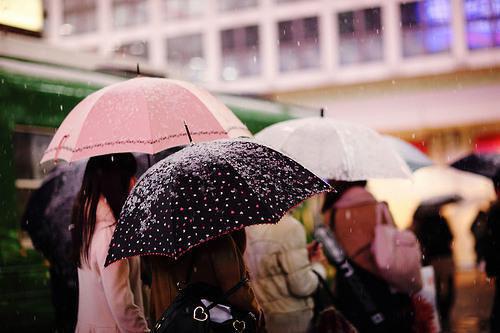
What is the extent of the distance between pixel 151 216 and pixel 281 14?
23853 millimetres

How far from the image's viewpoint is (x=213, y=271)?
332cm

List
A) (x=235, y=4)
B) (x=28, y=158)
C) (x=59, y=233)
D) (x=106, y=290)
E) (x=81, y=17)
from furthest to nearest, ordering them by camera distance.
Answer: (x=81, y=17), (x=235, y=4), (x=28, y=158), (x=59, y=233), (x=106, y=290)

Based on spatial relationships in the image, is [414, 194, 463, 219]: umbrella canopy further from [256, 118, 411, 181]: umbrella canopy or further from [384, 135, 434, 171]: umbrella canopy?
[256, 118, 411, 181]: umbrella canopy

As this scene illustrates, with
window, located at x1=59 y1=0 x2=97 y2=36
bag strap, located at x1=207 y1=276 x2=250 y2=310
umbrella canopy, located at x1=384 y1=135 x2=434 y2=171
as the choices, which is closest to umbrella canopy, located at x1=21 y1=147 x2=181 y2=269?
umbrella canopy, located at x1=384 y1=135 x2=434 y2=171

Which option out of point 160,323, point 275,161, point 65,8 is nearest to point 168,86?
point 275,161

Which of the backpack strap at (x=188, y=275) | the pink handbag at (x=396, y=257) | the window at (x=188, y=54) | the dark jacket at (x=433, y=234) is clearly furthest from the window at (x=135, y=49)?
the backpack strap at (x=188, y=275)

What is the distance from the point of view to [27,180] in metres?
6.30

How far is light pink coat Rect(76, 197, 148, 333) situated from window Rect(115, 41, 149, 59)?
25717mm

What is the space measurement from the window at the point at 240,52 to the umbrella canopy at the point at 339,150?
21.7m

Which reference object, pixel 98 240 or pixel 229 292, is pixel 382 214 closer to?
pixel 98 240

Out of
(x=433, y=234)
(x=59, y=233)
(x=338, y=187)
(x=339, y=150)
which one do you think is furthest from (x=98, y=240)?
(x=433, y=234)

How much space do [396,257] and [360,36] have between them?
20.9 m

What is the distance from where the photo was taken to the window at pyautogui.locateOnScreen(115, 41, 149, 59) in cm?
2945

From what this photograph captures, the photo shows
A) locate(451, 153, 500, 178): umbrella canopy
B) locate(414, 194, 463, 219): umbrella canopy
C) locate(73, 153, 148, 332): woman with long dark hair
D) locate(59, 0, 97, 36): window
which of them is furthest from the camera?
locate(59, 0, 97, 36): window
